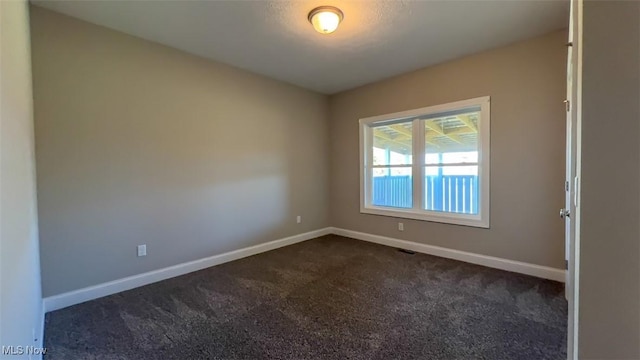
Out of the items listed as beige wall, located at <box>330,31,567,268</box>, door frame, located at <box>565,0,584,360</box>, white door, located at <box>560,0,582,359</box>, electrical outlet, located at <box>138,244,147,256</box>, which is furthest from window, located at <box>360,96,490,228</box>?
electrical outlet, located at <box>138,244,147,256</box>

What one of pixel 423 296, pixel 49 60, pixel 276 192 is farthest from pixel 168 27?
pixel 423 296

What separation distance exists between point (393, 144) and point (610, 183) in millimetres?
3639

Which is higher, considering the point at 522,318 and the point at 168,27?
the point at 168,27

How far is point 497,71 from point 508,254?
206cm

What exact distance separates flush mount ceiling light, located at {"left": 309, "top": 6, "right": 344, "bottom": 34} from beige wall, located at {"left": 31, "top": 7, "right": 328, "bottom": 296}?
163cm

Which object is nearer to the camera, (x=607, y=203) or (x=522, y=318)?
(x=607, y=203)

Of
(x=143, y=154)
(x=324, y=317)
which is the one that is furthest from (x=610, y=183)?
(x=143, y=154)

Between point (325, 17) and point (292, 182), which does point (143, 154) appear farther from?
point (325, 17)

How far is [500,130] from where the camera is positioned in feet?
10.4

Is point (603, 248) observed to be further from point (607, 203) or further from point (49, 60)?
point (49, 60)

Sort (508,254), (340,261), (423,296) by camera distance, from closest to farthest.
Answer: (423,296)
(508,254)
(340,261)

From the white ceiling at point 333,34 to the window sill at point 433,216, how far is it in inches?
76.7

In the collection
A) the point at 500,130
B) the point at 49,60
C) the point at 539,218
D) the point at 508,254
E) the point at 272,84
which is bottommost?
the point at 508,254

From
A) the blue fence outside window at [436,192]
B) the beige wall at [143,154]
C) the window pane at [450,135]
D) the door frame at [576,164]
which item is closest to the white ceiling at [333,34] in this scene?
the beige wall at [143,154]
